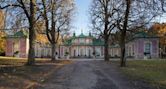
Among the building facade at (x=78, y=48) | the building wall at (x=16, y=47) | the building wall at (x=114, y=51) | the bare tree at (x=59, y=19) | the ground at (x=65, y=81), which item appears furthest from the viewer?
the building wall at (x=114, y=51)

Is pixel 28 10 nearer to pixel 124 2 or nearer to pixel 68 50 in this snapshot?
pixel 124 2

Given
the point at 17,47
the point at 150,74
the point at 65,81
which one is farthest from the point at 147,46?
the point at 65,81

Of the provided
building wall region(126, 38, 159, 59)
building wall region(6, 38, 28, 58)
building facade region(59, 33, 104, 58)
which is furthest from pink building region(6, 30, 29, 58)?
building wall region(126, 38, 159, 59)

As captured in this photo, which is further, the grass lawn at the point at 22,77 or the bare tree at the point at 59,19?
the bare tree at the point at 59,19

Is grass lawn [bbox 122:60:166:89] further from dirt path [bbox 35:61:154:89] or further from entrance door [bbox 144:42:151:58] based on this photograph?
entrance door [bbox 144:42:151:58]

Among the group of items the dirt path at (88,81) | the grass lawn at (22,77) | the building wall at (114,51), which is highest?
the building wall at (114,51)

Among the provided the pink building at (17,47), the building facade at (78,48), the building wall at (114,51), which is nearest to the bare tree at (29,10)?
the pink building at (17,47)

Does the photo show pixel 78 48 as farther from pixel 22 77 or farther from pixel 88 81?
pixel 88 81

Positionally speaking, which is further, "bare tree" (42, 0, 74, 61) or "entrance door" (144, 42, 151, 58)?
"entrance door" (144, 42, 151, 58)

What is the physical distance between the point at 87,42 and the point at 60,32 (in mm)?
44240

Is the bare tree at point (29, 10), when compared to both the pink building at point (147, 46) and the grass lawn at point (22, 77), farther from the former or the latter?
the pink building at point (147, 46)

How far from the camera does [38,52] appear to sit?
100500 mm

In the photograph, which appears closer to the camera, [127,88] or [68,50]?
[127,88]

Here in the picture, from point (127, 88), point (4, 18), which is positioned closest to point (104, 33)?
point (4, 18)
